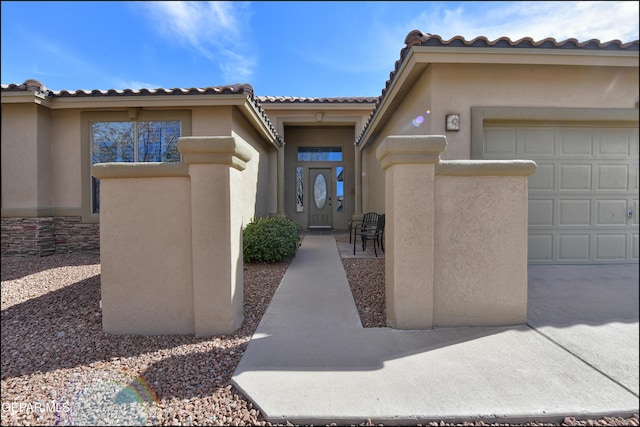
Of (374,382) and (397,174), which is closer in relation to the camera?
(374,382)

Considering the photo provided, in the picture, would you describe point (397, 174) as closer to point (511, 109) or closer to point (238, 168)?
point (238, 168)

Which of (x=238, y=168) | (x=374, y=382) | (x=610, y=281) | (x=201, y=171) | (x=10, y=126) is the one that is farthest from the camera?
(x=10, y=126)

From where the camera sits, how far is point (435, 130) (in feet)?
14.6

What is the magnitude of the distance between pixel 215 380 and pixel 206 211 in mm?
1465

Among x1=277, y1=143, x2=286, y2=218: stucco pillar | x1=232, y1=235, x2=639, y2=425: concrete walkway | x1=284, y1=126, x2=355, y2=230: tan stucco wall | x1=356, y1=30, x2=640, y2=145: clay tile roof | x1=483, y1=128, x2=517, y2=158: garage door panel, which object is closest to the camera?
x1=232, y1=235, x2=639, y2=425: concrete walkway

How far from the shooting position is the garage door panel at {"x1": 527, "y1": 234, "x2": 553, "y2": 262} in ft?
15.6

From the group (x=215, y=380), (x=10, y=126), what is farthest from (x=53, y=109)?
(x=215, y=380)

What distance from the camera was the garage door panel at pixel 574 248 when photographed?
4.77m

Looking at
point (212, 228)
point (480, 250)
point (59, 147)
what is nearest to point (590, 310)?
point (480, 250)

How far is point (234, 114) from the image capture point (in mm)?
6672

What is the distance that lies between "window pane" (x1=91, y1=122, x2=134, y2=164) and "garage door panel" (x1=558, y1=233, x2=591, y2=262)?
8718 mm

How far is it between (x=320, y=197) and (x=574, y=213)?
27.0 feet

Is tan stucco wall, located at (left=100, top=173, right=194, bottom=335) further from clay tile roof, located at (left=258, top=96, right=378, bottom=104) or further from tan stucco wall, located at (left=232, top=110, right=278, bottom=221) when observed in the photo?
clay tile roof, located at (left=258, top=96, right=378, bottom=104)

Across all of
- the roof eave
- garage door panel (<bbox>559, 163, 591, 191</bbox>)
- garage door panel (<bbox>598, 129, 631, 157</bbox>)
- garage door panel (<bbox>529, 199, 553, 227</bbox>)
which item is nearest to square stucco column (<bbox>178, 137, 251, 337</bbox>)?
the roof eave
